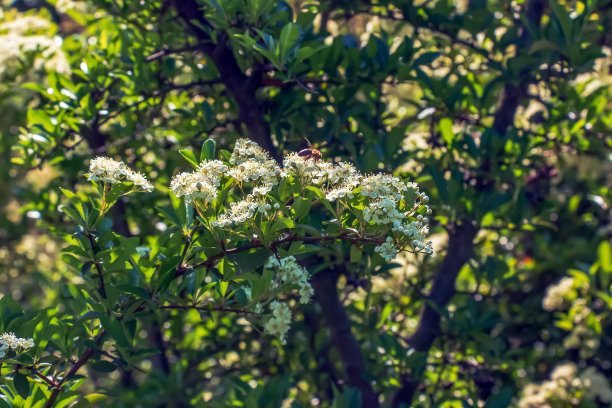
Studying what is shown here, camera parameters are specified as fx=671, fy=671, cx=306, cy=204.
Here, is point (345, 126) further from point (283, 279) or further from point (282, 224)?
point (282, 224)

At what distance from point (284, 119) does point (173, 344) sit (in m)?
1.53

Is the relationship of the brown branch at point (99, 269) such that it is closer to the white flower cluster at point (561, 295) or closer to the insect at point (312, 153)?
the insect at point (312, 153)

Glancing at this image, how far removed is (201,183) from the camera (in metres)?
1.48

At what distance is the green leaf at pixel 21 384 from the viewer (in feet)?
5.47

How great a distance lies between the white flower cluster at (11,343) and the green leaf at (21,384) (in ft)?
0.31

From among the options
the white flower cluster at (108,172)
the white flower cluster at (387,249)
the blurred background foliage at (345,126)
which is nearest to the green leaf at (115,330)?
the white flower cluster at (108,172)

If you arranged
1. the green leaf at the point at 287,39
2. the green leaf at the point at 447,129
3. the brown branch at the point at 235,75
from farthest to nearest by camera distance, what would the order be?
1. the green leaf at the point at 447,129
2. the brown branch at the point at 235,75
3. the green leaf at the point at 287,39

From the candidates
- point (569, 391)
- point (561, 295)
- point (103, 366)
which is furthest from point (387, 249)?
point (561, 295)

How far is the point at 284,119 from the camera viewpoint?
257cm

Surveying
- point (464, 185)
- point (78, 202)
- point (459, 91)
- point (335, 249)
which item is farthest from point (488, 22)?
point (78, 202)

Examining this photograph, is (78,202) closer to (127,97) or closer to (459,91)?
(127,97)

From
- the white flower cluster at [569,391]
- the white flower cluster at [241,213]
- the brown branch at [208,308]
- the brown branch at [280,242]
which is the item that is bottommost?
the white flower cluster at [569,391]

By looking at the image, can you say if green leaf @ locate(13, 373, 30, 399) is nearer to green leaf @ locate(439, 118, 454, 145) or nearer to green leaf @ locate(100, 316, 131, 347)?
green leaf @ locate(100, 316, 131, 347)

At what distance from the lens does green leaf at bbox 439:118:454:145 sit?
269cm
